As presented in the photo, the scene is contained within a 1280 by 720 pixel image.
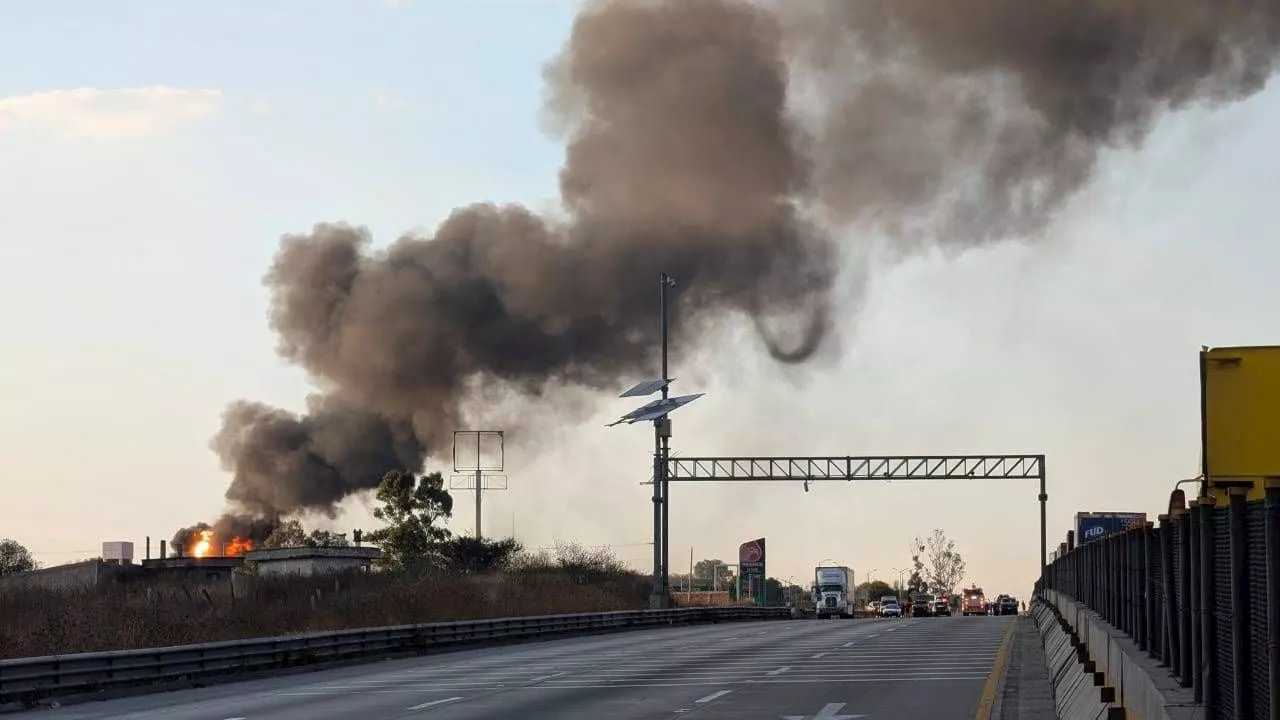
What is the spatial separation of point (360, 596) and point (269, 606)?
4920 mm

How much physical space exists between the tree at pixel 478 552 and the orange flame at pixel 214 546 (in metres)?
10.9

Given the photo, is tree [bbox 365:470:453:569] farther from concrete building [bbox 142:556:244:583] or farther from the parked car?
the parked car

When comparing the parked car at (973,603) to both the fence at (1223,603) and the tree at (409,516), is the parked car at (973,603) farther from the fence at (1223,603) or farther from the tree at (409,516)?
the fence at (1223,603)

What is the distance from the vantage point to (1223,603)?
26.8 feet

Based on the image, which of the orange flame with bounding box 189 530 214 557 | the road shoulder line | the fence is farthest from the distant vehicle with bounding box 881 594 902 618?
the fence

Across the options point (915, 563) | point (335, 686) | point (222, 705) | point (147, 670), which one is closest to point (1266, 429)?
point (222, 705)

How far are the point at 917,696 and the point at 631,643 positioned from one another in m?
19.8

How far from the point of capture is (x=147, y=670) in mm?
25688

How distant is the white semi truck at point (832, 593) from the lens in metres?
87.3

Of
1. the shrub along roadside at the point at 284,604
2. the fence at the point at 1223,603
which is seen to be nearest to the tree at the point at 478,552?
the shrub along roadside at the point at 284,604

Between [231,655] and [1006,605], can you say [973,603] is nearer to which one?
[1006,605]

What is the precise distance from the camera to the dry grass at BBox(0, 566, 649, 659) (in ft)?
108

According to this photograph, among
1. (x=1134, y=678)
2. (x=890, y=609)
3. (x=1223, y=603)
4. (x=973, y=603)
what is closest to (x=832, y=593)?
(x=890, y=609)

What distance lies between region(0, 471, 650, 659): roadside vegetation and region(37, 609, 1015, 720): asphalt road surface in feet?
19.7
